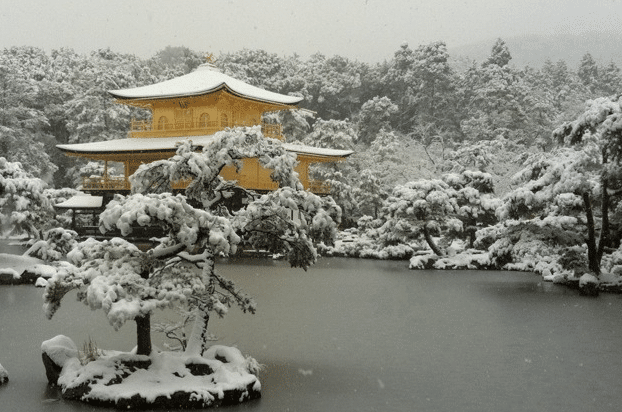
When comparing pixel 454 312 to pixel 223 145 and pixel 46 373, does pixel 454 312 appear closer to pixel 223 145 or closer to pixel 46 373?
pixel 223 145

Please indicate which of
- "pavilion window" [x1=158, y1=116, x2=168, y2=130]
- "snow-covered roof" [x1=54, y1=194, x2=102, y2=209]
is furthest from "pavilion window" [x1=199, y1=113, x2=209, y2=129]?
"snow-covered roof" [x1=54, y1=194, x2=102, y2=209]

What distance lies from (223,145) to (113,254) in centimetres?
209

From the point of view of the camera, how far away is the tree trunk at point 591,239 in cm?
2083

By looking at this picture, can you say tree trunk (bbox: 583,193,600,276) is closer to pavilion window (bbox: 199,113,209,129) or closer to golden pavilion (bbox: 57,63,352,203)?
golden pavilion (bbox: 57,63,352,203)

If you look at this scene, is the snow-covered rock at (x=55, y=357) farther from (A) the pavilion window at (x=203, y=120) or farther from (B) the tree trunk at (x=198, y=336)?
(A) the pavilion window at (x=203, y=120)

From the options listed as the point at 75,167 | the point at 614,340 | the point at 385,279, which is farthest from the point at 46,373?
the point at 75,167

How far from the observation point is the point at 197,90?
34.5m

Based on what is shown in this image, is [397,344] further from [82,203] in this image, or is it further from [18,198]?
[82,203]

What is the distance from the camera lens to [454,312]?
16469 mm

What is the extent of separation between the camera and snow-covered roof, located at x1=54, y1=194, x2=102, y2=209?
3512cm

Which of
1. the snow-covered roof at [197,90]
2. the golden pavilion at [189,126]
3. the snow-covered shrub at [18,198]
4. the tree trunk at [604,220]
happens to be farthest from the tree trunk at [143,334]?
the snow-covered roof at [197,90]

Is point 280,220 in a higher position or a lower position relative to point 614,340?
higher

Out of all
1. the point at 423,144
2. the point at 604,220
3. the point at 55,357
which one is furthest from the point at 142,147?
the point at 423,144

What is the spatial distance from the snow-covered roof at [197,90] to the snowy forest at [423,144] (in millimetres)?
5815
